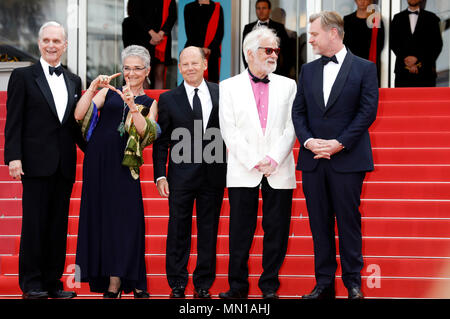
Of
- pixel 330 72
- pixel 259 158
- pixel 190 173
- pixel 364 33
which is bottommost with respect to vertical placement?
pixel 190 173

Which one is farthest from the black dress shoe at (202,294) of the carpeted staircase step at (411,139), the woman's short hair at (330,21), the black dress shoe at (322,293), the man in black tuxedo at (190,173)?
the carpeted staircase step at (411,139)

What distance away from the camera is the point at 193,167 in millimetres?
4406

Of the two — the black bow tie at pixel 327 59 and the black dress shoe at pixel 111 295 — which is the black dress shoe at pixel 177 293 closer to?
the black dress shoe at pixel 111 295

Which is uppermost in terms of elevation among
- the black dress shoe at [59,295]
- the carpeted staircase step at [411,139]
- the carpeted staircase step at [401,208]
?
the carpeted staircase step at [411,139]

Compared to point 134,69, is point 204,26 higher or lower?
higher

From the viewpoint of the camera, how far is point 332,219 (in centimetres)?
423

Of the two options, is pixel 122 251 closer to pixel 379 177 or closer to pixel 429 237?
pixel 429 237

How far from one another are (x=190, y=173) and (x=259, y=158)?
1.56ft

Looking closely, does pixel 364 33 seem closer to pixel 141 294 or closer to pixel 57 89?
pixel 57 89

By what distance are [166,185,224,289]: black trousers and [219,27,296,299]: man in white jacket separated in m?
0.13

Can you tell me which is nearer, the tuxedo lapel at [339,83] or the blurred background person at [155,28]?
the tuxedo lapel at [339,83]

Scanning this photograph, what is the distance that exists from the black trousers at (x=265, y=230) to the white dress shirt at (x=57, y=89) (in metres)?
1.24

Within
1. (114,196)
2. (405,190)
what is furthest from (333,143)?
(405,190)

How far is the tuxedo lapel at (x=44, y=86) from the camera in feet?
14.1
